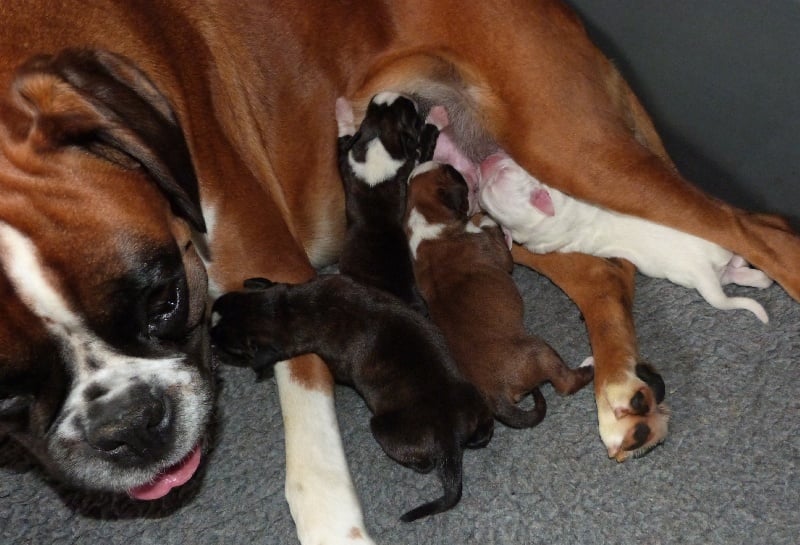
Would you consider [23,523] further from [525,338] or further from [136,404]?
[525,338]

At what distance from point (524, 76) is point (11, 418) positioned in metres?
1.46

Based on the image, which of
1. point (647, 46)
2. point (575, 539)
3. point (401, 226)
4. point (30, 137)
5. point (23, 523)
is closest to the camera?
point (30, 137)

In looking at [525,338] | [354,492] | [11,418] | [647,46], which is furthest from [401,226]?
[11,418]

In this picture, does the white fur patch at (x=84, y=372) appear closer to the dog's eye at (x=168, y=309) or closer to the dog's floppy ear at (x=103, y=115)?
the dog's eye at (x=168, y=309)

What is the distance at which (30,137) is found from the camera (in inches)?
70.4

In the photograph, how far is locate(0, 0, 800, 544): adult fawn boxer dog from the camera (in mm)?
1750

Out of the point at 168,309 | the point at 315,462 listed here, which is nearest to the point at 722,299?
the point at 315,462

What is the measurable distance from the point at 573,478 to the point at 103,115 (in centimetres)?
143

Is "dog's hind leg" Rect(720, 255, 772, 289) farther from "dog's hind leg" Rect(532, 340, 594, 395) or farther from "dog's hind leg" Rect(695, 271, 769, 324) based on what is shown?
"dog's hind leg" Rect(532, 340, 594, 395)

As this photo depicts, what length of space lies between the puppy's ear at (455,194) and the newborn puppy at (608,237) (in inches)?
2.5

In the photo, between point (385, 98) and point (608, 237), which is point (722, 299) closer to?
point (608, 237)

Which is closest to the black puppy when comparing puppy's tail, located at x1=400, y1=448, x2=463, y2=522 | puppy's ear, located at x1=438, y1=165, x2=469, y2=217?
puppy's ear, located at x1=438, y1=165, x2=469, y2=217

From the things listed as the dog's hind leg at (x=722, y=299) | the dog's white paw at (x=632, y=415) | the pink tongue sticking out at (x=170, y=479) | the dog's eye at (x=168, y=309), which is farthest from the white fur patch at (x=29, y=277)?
the dog's hind leg at (x=722, y=299)

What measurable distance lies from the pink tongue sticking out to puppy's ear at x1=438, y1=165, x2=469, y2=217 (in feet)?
3.20
